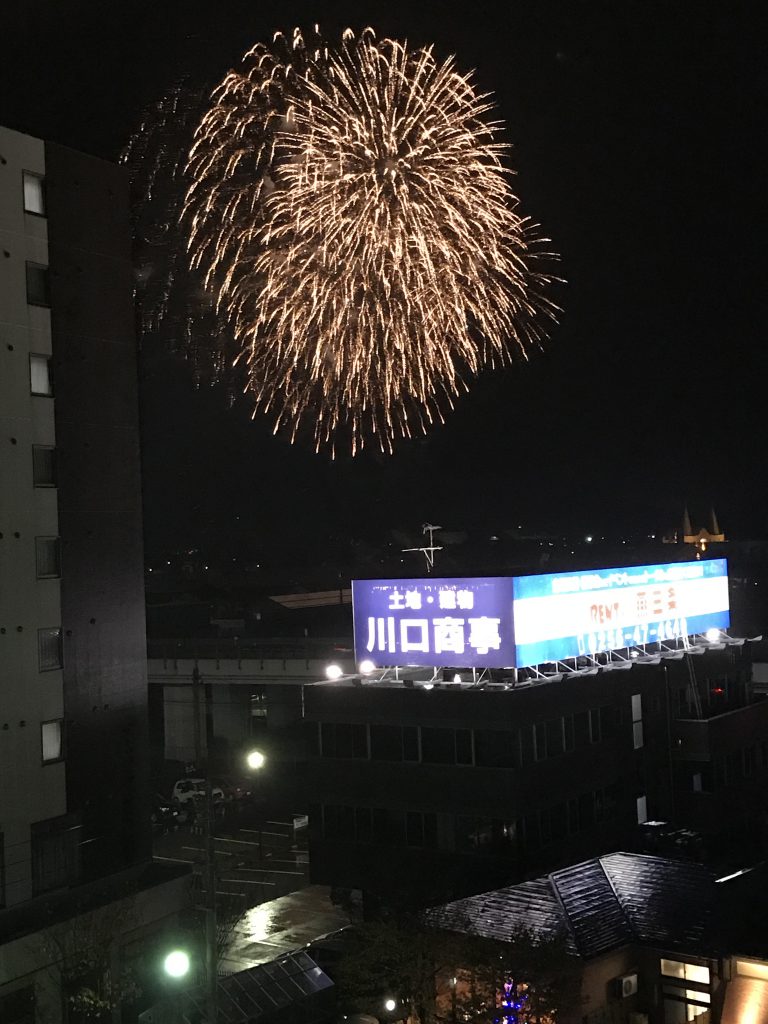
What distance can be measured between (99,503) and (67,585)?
259cm

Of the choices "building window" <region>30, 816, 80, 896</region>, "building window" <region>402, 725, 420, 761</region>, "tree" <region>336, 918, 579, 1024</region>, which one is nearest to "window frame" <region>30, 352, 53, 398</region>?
"building window" <region>30, 816, 80, 896</region>

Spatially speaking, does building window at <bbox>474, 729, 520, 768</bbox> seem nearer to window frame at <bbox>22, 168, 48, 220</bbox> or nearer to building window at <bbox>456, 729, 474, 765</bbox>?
building window at <bbox>456, 729, 474, 765</bbox>

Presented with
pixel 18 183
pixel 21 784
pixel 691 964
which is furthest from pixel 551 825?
pixel 18 183

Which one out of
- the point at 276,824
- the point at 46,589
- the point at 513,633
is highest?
the point at 46,589

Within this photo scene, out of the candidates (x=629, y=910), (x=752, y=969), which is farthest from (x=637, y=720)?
(x=752, y=969)

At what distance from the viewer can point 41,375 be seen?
28.7 m

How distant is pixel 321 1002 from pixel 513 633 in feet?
48.4

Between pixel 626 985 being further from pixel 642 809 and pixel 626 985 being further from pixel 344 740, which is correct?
pixel 642 809

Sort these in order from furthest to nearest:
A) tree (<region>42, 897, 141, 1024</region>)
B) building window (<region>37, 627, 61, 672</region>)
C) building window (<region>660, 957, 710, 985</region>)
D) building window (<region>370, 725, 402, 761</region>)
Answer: building window (<region>370, 725, 402, 761</region>) → building window (<region>37, 627, 61, 672</region>) → building window (<region>660, 957, 710, 985</region>) → tree (<region>42, 897, 141, 1024</region>)

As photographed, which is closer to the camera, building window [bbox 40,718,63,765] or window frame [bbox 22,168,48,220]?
building window [bbox 40,718,63,765]

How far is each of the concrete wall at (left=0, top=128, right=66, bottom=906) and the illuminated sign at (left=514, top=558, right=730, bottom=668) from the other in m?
16.4

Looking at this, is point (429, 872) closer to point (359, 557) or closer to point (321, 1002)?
point (321, 1002)

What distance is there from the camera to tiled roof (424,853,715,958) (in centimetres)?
2645

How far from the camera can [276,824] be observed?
2115 inches
